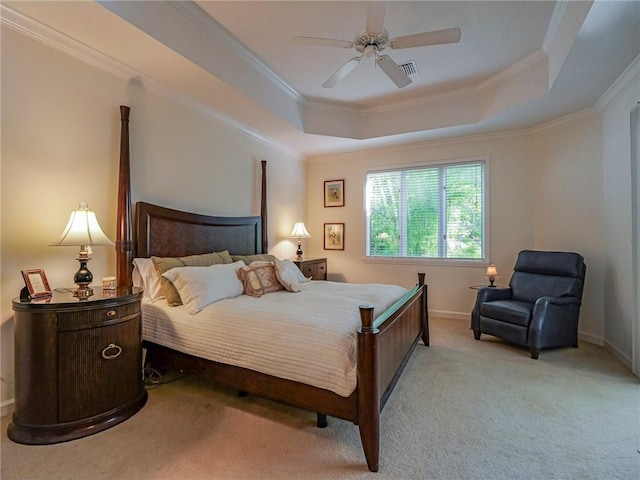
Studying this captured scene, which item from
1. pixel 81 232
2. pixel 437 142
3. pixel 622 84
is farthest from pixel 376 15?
pixel 437 142

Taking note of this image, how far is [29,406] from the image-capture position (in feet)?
6.34

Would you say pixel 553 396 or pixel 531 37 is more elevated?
pixel 531 37

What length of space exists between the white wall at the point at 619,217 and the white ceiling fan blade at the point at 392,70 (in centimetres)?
198

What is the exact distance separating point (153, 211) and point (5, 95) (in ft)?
4.12

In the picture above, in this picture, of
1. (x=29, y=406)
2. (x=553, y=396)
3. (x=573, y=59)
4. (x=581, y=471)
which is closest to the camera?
(x=581, y=471)

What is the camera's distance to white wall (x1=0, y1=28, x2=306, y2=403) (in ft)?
7.24

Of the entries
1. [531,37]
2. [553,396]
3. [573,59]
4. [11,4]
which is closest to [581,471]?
[553,396]

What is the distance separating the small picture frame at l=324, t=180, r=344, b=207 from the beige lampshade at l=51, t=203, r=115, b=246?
3.95 meters

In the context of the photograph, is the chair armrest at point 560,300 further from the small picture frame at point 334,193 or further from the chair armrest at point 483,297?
the small picture frame at point 334,193

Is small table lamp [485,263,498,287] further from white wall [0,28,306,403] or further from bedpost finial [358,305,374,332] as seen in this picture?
white wall [0,28,306,403]

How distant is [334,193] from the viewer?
576 centimetres

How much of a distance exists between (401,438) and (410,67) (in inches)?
139

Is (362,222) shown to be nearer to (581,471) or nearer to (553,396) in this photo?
(553,396)

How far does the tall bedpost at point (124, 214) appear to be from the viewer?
2738 millimetres
